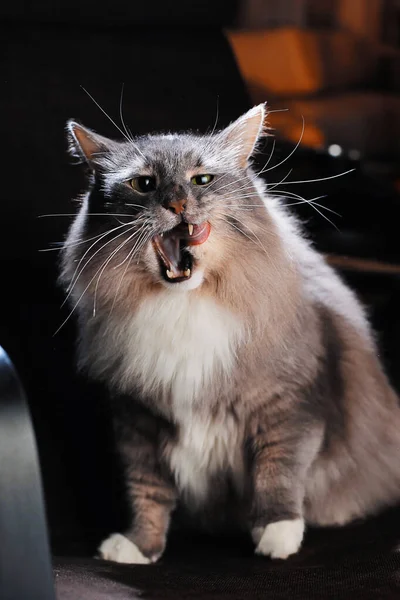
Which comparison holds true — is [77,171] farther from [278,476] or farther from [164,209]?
[278,476]

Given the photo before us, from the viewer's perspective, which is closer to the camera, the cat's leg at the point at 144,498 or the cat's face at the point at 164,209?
the cat's face at the point at 164,209

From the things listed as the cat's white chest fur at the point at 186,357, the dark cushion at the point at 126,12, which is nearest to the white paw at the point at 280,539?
the cat's white chest fur at the point at 186,357

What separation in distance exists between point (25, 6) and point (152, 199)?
603 millimetres

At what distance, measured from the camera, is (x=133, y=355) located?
1450 mm

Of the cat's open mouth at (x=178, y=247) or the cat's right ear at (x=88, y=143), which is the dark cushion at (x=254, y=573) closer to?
the cat's open mouth at (x=178, y=247)

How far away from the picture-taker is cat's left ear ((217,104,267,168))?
1.47 metres

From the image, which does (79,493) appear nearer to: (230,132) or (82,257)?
(82,257)

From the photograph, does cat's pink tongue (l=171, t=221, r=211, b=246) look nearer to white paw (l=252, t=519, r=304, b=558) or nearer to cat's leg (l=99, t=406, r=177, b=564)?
cat's leg (l=99, t=406, r=177, b=564)

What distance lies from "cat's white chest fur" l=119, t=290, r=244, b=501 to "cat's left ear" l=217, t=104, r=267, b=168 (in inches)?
10.5

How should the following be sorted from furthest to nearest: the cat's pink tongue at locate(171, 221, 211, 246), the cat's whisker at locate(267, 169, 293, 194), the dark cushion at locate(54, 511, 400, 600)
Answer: the cat's whisker at locate(267, 169, 293, 194) < the cat's pink tongue at locate(171, 221, 211, 246) < the dark cushion at locate(54, 511, 400, 600)

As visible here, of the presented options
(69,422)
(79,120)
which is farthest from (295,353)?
(79,120)

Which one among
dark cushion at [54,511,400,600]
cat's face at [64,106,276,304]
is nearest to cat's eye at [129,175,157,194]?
cat's face at [64,106,276,304]

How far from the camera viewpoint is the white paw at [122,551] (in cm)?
151

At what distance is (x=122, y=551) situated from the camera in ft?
4.98
